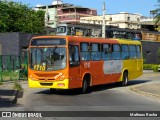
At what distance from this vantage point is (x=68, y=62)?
65.9ft

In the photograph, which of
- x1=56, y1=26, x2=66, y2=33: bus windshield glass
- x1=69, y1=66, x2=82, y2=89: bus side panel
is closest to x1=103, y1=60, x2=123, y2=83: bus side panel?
x1=69, y1=66, x2=82, y2=89: bus side panel

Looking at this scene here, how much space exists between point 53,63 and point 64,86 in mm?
1225

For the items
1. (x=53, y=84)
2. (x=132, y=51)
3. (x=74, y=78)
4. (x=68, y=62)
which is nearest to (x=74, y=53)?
(x=68, y=62)

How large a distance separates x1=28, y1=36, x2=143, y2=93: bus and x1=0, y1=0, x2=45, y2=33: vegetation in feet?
124

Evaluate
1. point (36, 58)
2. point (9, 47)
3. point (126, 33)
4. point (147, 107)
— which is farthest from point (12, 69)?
point (126, 33)

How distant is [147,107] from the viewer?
15281 millimetres

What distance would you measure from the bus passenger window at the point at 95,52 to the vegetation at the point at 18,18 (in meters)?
37.9

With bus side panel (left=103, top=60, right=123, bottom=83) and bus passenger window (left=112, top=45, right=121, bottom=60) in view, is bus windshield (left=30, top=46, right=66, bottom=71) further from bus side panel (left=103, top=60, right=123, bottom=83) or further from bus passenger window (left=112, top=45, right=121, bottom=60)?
bus passenger window (left=112, top=45, right=121, bottom=60)

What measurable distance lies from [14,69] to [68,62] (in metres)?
14.1

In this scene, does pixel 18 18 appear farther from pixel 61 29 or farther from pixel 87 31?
pixel 61 29

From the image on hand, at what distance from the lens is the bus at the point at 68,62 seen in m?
20.1

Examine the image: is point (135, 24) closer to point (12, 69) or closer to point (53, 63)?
point (12, 69)

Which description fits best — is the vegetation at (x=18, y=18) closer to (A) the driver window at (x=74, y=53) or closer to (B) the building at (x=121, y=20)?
(A) the driver window at (x=74, y=53)

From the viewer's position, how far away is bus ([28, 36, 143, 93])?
20109 millimetres
